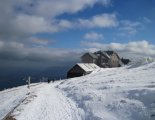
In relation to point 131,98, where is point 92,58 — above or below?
above

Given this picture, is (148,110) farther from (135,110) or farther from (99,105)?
(99,105)

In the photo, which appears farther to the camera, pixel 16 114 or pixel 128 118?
pixel 16 114

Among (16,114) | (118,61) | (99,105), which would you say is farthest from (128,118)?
(118,61)

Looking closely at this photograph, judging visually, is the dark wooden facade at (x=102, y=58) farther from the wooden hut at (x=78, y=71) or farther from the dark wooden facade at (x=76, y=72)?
the dark wooden facade at (x=76, y=72)

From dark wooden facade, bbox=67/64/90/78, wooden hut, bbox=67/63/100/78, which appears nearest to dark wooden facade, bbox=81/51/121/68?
wooden hut, bbox=67/63/100/78

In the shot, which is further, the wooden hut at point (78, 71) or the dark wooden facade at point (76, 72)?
the dark wooden facade at point (76, 72)

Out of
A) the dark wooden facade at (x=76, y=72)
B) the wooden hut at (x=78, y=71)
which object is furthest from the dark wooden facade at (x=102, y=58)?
the dark wooden facade at (x=76, y=72)

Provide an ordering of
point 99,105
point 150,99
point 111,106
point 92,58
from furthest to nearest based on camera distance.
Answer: point 92,58 → point 99,105 → point 111,106 → point 150,99

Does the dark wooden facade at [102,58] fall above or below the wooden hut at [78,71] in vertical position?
above

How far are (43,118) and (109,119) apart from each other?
603 centimetres

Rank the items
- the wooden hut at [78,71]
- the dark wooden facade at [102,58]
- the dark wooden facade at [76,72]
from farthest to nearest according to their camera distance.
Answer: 1. the dark wooden facade at [102,58]
2. the dark wooden facade at [76,72]
3. the wooden hut at [78,71]

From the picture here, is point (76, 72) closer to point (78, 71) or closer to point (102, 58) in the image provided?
point (78, 71)

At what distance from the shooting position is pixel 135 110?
17.5 m

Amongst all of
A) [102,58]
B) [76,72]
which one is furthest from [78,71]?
[102,58]
